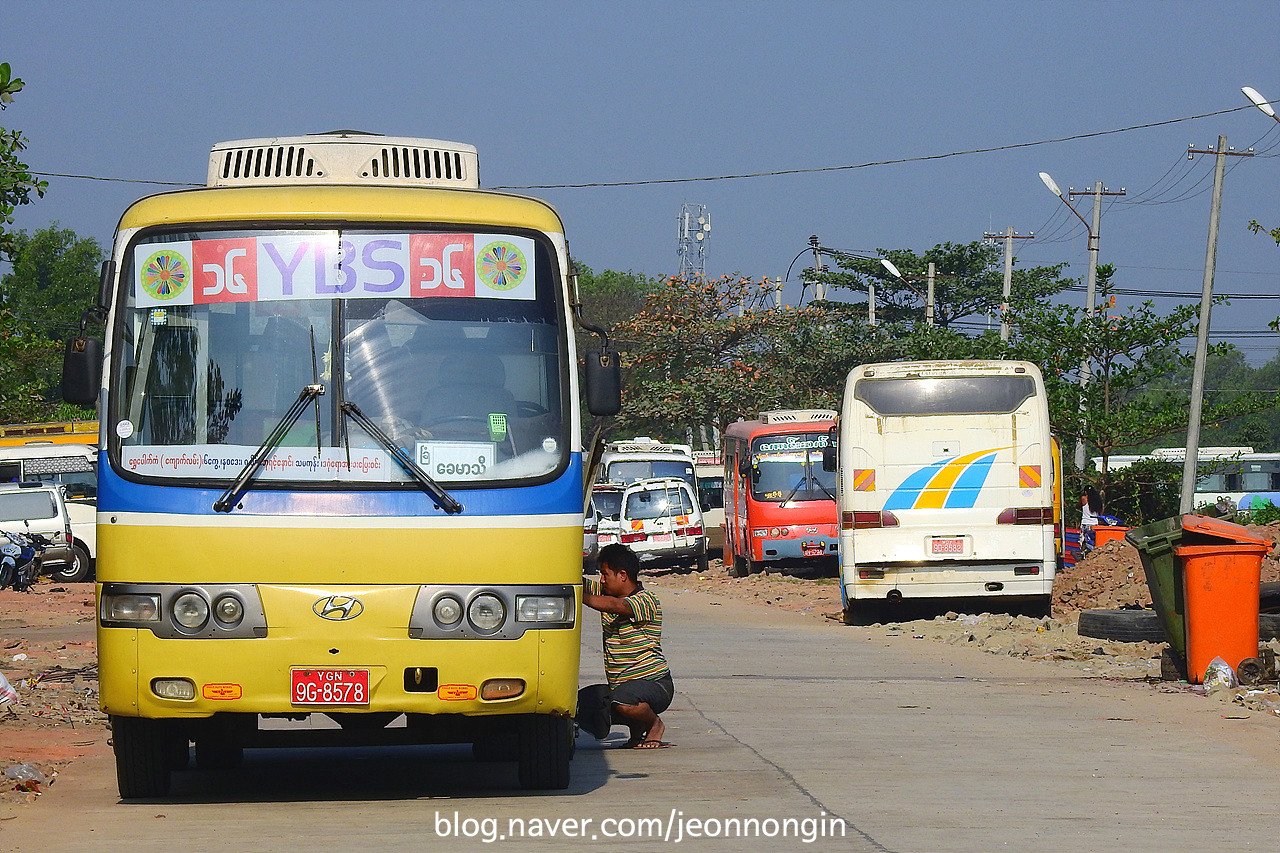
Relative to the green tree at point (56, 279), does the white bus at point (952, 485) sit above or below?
below

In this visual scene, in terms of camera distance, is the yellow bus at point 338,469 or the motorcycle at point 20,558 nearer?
the yellow bus at point 338,469

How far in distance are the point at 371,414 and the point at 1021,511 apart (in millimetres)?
12636

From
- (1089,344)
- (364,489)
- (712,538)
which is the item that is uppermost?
(1089,344)

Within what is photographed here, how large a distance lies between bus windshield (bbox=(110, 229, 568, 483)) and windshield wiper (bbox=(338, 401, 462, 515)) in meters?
0.02

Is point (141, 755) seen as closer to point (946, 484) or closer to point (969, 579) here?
point (946, 484)

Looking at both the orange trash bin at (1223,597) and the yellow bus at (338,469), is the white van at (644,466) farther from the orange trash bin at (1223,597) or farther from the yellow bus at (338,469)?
the yellow bus at (338,469)

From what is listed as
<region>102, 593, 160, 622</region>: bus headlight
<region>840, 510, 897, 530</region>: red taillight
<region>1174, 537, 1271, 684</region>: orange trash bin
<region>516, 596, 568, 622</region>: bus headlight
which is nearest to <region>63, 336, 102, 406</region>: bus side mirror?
<region>102, 593, 160, 622</region>: bus headlight

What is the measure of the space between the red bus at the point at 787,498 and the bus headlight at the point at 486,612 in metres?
24.3

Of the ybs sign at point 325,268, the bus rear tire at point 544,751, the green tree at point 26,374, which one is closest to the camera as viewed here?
the ybs sign at point 325,268

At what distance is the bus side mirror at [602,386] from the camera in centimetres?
766

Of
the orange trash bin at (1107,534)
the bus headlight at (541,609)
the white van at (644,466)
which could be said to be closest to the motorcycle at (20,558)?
the white van at (644,466)

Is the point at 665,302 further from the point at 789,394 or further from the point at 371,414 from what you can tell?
the point at 371,414

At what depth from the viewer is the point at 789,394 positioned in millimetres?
48656

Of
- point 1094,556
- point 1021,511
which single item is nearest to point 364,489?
point 1021,511
